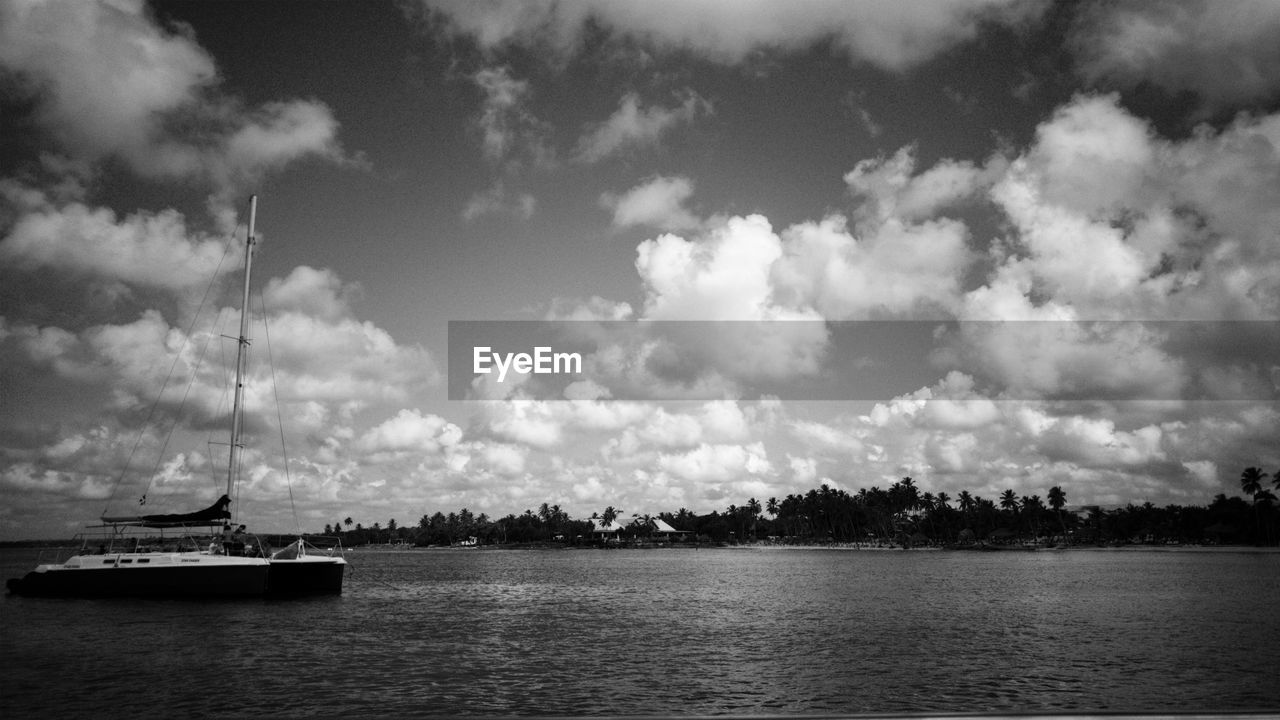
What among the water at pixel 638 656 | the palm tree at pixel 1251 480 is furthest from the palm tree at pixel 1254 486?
the water at pixel 638 656

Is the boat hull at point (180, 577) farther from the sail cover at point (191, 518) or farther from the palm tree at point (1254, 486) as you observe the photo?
the palm tree at point (1254, 486)

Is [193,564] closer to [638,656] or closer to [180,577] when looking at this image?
[180,577]

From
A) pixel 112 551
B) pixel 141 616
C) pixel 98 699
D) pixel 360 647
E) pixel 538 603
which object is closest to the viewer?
pixel 98 699

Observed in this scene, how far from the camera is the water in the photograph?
2292cm

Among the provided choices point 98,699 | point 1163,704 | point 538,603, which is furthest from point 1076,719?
point 538,603

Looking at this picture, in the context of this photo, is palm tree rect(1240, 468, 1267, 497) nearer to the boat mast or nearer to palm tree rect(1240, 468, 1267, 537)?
palm tree rect(1240, 468, 1267, 537)

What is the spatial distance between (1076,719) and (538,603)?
53.3m

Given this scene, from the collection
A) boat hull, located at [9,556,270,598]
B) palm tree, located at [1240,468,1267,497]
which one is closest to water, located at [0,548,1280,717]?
boat hull, located at [9,556,270,598]

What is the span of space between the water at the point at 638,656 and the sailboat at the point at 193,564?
1.43 m

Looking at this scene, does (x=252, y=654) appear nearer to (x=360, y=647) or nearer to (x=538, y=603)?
(x=360, y=647)

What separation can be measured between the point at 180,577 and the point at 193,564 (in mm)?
1184

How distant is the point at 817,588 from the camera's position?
72188 mm

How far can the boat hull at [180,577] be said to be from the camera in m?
45.8

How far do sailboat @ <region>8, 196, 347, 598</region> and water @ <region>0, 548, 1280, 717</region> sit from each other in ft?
4.70
